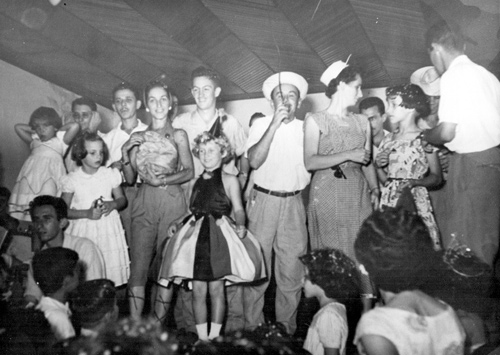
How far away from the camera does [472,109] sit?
7.72 feet

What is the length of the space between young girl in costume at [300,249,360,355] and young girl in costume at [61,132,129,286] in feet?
4.60

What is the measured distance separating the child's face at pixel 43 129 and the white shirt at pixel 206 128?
97cm

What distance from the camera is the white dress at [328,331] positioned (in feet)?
6.94

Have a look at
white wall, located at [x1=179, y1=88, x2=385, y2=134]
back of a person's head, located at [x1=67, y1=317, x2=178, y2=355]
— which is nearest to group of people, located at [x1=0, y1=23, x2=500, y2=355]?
back of a person's head, located at [x1=67, y1=317, x2=178, y2=355]

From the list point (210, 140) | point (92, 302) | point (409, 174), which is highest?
point (210, 140)

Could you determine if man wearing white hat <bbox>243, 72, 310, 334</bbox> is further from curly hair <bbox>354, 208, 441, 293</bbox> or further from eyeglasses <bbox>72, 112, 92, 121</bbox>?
eyeglasses <bbox>72, 112, 92, 121</bbox>

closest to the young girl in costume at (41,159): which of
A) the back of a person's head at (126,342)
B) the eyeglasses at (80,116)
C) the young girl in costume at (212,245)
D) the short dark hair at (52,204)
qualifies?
the eyeglasses at (80,116)

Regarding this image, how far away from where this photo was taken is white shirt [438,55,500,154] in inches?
92.2

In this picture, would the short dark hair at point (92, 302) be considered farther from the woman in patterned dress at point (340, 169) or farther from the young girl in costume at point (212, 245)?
the woman in patterned dress at point (340, 169)

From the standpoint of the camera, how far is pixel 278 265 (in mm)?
2852

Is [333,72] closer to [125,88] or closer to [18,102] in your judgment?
[125,88]

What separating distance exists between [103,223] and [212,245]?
923 millimetres

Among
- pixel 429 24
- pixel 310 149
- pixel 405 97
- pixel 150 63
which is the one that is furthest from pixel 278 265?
pixel 150 63

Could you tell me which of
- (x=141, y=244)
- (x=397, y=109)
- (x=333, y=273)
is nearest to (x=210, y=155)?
(x=141, y=244)
